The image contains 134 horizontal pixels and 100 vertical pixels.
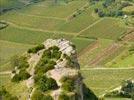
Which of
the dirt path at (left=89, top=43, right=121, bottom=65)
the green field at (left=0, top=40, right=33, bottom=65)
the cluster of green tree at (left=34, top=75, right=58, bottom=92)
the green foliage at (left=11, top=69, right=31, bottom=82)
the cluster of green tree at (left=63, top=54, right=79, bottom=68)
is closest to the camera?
the cluster of green tree at (left=34, top=75, right=58, bottom=92)

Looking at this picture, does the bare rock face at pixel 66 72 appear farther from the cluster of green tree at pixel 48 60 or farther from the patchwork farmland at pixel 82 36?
the patchwork farmland at pixel 82 36

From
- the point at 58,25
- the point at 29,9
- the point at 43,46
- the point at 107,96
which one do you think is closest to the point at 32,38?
the point at 58,25

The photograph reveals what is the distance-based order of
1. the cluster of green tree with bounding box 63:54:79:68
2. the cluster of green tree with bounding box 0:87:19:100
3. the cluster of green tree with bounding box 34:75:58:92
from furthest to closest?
the cluster of green tree with bounding box 63:54:79:68 < the cluster of green tree with bounding box 0:87:19:100 < the cluster of green tree with bounding box 34:75:58:92

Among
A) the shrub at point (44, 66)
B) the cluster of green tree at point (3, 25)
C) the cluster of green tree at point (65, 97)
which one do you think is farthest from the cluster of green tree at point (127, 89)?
the cluster of green tree at point (3, 25)

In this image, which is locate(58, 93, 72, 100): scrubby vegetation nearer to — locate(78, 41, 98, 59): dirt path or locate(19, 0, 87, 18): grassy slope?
locate(78, 41, 98, 59): dirt path

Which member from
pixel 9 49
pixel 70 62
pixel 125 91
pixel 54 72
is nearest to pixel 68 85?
pixel 54 72

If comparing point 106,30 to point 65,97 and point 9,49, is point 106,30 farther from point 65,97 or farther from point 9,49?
point 65,97

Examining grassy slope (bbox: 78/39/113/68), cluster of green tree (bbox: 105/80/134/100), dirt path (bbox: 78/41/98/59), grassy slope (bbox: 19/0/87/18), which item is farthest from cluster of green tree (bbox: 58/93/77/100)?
grassy slope (bbox: 19/0/87/18)
